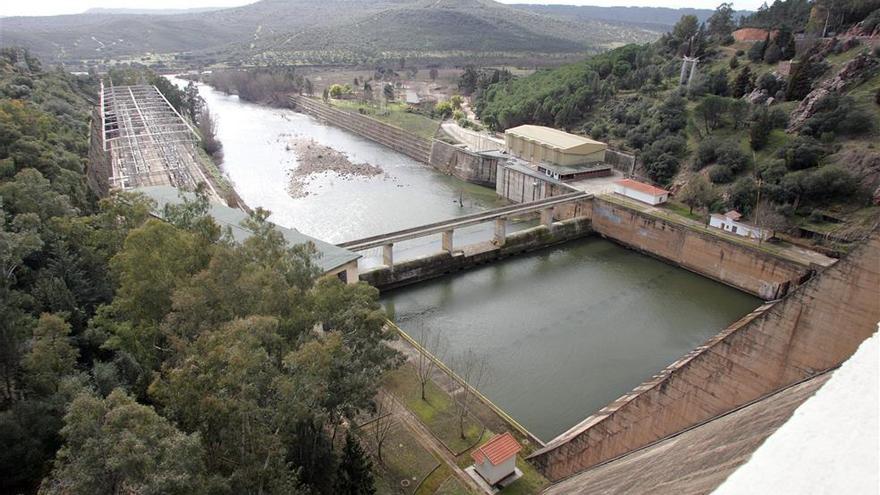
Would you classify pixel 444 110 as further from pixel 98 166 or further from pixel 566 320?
pixel 566 320

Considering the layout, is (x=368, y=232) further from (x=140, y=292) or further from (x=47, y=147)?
(x=140, y=292)

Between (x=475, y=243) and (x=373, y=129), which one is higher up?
(x=373, y=129)

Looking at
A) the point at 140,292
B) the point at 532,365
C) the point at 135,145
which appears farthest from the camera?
the point at 135,145

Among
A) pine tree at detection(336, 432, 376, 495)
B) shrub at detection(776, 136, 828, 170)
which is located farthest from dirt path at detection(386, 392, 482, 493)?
shrub at detection(776, 136, 828, 170)

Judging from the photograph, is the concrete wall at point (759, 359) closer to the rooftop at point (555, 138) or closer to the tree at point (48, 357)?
the tree at point (48, 357)

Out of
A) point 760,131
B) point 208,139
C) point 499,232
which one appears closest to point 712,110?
point 760,131

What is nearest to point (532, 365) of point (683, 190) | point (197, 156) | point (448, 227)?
point (448, 227)

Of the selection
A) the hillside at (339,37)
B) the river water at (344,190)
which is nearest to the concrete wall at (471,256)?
the river water at (344,190)
